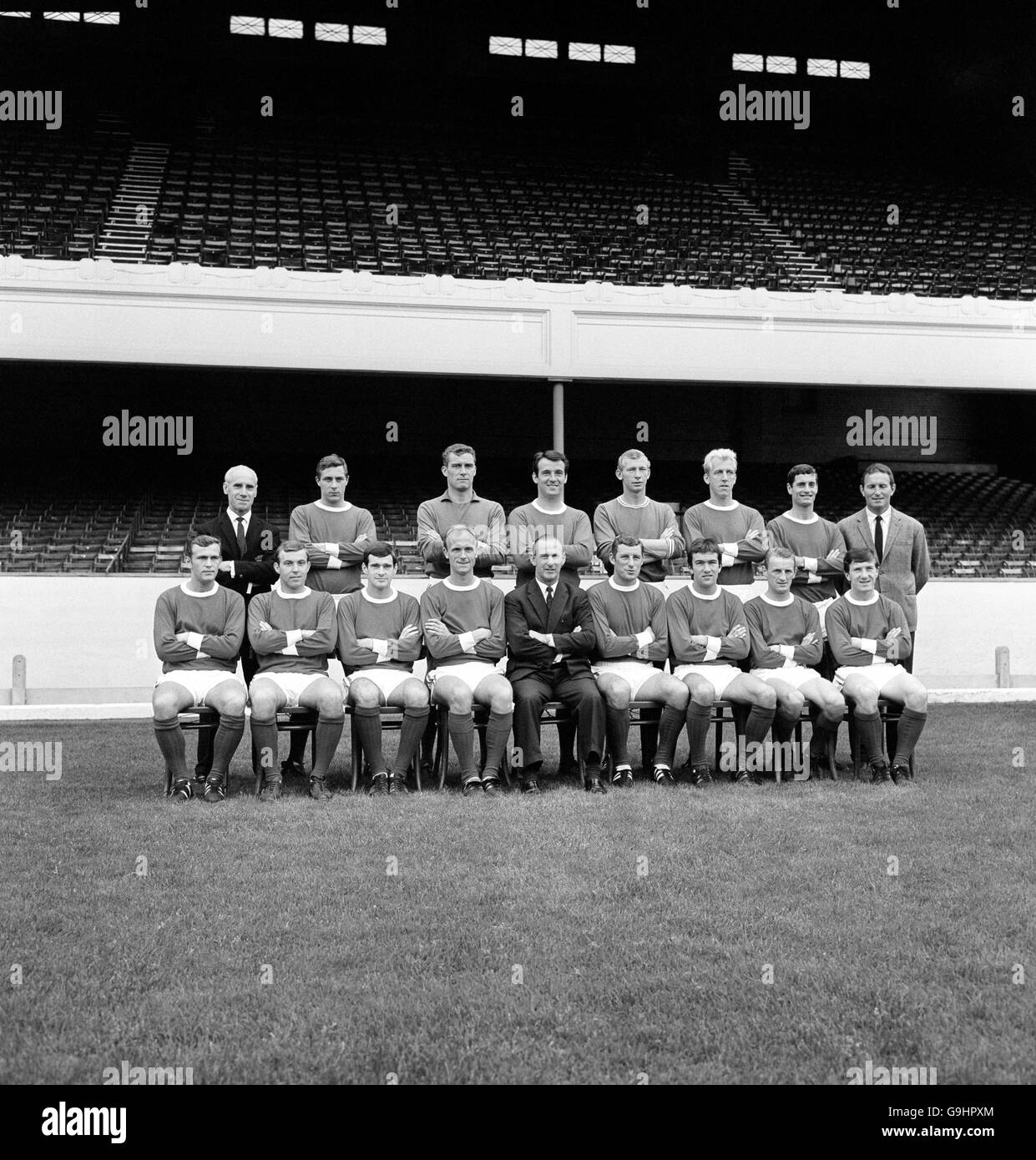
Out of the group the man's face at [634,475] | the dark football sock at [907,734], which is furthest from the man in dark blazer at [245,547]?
the dark football sock at [907,734]

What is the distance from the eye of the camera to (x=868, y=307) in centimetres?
1752

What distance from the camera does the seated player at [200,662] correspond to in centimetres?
662

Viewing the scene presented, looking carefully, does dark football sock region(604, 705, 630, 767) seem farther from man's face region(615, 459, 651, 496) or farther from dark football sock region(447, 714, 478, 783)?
man's face region(615, 459, 651, 496)

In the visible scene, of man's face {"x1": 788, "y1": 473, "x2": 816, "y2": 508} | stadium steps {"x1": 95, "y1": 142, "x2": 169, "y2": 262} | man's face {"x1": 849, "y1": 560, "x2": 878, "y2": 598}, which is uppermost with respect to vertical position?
stadium steps {"x1": 95, "y1": 142, "x2": 169, "y2": 262}

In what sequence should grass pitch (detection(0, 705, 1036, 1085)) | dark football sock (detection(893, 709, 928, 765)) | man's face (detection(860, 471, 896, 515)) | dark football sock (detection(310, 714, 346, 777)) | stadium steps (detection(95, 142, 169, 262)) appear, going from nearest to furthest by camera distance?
grass pitch (detection(0, 705, 1036, 1085))
dark football sock (detection(310, 714, 346, 777))
dark football sock (detection(893, 709, 928, 765))
man's face (detection(860, 471, 896, 515))
stadium steps (detection(95, 142, 169, 262))

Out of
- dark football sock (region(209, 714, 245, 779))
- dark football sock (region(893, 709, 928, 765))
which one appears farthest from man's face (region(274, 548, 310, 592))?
dark football sock (region(893, 709, 928, 765))

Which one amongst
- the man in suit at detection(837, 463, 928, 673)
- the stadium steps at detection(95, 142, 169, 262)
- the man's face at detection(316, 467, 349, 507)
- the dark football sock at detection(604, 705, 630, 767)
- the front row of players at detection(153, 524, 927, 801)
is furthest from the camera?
the stadium steps at detection(95, 142, 169, 262)

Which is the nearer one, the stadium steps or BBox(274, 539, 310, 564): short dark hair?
BBox(274, 539, 310, 564): short dark hair

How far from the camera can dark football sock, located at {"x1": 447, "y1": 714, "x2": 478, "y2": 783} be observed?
684cm

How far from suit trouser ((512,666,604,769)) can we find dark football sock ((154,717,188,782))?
6.72 ft

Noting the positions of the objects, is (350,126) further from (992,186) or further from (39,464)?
(992,186)

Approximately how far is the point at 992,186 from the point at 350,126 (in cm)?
1479

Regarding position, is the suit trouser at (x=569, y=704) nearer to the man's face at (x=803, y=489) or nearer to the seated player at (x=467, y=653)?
the seated player at (x=467, y=653)

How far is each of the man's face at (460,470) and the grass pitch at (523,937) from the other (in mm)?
2192
